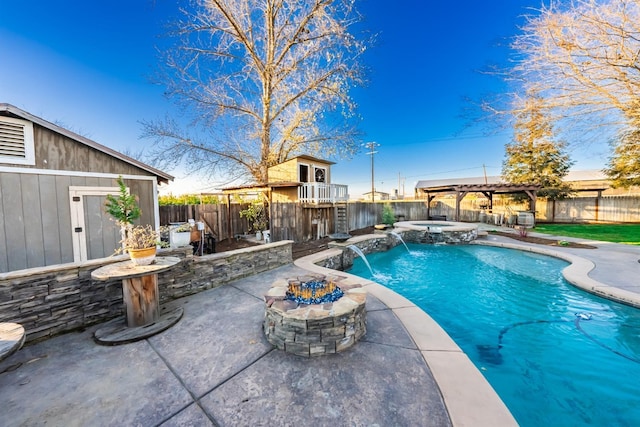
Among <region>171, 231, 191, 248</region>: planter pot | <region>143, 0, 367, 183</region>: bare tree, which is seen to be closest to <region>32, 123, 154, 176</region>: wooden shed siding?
<region>171, 231, 191, 248</region>: planter pot

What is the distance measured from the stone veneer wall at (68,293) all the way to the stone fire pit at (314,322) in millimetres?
2005

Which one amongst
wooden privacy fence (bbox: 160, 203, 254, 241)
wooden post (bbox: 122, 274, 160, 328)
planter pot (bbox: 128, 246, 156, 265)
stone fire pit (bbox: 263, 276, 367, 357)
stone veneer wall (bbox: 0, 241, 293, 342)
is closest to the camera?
stone fire pit (bbox: 263, 276, 367, 357)

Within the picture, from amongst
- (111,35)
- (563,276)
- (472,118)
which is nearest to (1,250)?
(111,35)

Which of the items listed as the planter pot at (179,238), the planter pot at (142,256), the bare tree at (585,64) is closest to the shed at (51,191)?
the planter pot at (179,238)

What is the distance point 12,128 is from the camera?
3.98 m

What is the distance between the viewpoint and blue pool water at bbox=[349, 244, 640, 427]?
2.25m

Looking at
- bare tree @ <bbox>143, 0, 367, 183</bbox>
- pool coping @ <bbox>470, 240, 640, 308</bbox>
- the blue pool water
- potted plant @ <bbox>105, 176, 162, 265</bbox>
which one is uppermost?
bare tree @ <bbox>143, 0, 367, 183</bbox>

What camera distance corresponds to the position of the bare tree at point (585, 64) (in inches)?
211

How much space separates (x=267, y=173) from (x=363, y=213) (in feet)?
19.7

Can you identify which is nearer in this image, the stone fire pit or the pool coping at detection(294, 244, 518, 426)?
the pool coping at detection(294, 244, 518, 426)

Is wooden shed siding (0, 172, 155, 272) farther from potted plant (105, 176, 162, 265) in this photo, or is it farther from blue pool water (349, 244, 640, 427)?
blue pool water (349, 244, 640, 427)

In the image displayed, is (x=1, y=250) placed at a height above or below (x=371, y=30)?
below

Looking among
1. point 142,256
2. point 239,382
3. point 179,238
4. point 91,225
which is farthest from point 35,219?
point 239,382

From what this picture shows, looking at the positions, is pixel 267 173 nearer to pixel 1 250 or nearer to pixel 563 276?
pixel 1 250
